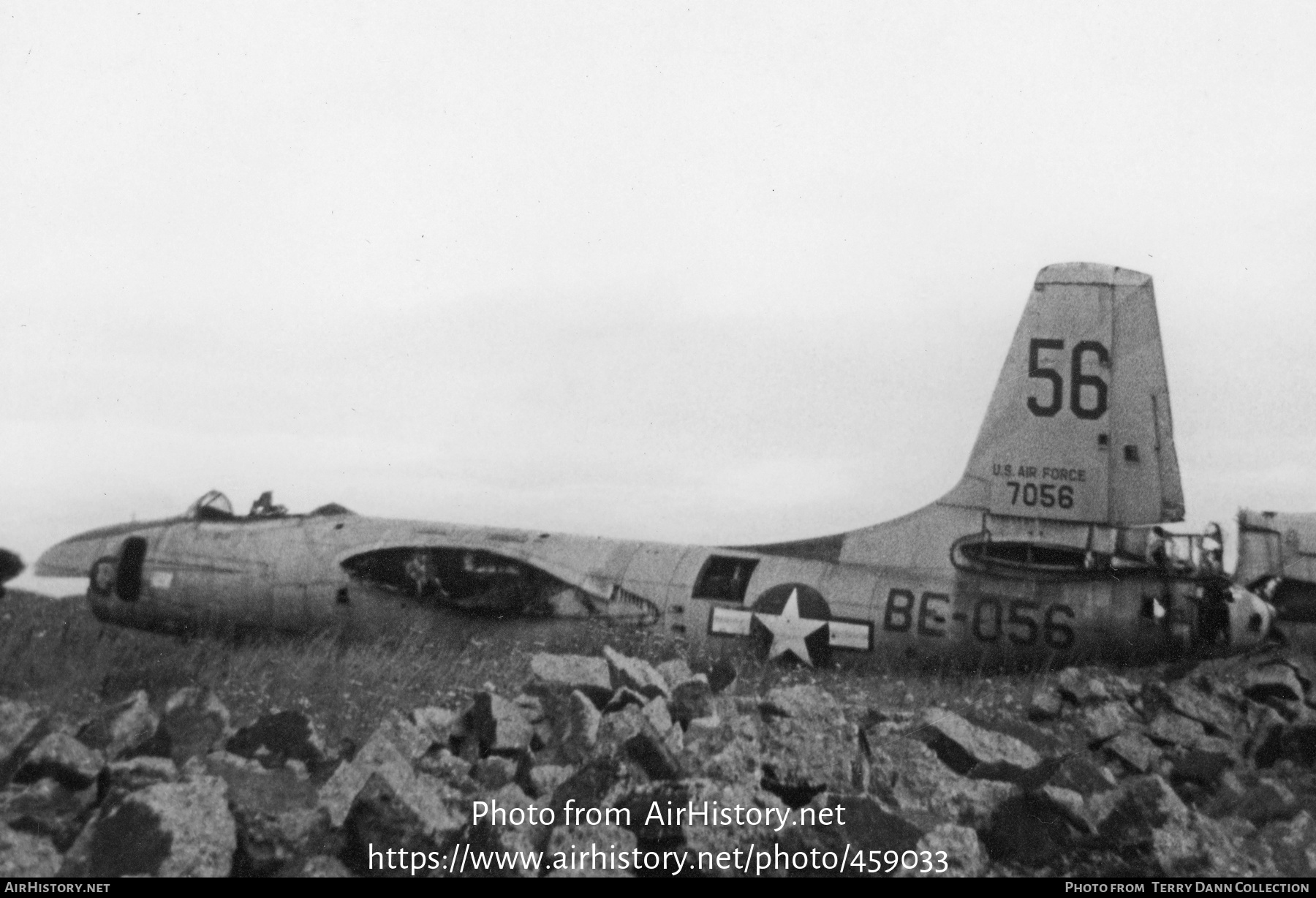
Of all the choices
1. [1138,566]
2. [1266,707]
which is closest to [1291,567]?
[1138,566]

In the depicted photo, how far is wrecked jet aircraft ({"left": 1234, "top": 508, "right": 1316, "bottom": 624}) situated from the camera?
48.4ft

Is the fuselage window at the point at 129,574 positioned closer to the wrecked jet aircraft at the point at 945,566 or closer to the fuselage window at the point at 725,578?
the wrecked jet aircraft at the point at 945,566

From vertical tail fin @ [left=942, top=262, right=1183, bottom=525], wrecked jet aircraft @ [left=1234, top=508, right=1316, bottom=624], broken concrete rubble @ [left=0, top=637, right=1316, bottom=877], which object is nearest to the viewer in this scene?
broken concrete rubble @ [left=0, top=637, right=1316, bottom=877]

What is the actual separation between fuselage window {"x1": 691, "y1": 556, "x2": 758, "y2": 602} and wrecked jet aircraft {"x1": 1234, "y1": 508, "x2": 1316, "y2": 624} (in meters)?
6.85

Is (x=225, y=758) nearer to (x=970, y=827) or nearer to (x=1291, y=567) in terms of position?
(x=970, y=827)

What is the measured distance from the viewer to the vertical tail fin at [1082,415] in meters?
13.6

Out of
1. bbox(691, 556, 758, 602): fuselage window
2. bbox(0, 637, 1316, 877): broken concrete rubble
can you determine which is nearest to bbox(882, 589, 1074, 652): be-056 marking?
bbox(691, 556, 758, 602): fuselage window

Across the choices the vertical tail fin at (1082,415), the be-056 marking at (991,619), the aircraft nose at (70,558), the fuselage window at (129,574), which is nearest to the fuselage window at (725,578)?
the be-056 marking at (991,619)

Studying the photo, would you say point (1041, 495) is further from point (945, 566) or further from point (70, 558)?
point (70, 558)

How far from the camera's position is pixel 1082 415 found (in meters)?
13.8

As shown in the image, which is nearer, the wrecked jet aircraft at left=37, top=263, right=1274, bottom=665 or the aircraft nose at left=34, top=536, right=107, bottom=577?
the wrecked jet aircraft at left=37, top=263, right=1274, bottom=665

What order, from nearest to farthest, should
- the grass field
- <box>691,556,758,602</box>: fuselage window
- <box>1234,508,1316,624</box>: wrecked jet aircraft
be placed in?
the grass field
<box>691,556,758,602</box>: fuselage window
<box>1234,508,1316,624</box>: wrecked jet aircraft

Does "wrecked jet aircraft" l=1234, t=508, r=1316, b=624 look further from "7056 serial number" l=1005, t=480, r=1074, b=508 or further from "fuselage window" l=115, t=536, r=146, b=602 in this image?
"fuselage window" l=115, t=536, r=146, b=602
